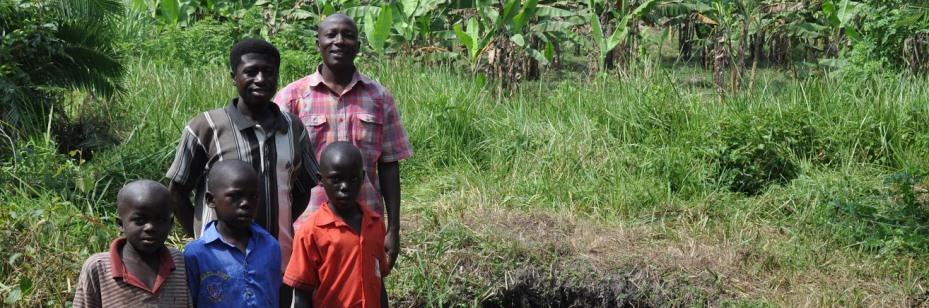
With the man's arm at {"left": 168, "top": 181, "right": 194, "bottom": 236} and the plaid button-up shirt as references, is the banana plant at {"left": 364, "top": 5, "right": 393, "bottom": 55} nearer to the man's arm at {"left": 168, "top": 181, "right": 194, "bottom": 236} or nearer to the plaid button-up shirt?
the plaid button-up shirt

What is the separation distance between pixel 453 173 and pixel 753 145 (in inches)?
67.0

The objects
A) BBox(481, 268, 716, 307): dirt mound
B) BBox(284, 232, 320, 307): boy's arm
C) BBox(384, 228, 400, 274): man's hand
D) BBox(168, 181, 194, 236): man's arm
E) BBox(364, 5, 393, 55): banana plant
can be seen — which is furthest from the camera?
BBox(364, 5, 393, 55): banana plant

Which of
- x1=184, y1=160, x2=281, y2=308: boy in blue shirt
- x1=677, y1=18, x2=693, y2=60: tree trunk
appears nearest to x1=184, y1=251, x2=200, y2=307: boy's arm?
x1=184, y1=160, x2=281, y2=308: boy in blue shirt

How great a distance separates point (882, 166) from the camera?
692 cm

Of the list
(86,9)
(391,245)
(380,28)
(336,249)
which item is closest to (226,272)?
(336,249)

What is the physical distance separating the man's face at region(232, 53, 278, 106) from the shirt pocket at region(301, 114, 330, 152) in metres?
0.55

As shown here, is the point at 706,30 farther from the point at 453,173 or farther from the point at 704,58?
the point at 453,173

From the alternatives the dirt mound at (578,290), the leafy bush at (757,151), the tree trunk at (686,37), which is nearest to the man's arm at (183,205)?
the dirt mound at (578,290)

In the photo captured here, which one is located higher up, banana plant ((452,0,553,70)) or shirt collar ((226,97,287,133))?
shirt collar ((226,97,287,133))

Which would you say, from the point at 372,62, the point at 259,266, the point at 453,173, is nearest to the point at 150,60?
the point at 372,62

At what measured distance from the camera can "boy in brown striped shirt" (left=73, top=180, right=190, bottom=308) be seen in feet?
10.7

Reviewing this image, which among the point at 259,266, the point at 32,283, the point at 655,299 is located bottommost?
the point at 655,299

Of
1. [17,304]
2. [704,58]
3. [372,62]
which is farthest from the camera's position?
[704,58]

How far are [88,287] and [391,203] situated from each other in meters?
1.36
